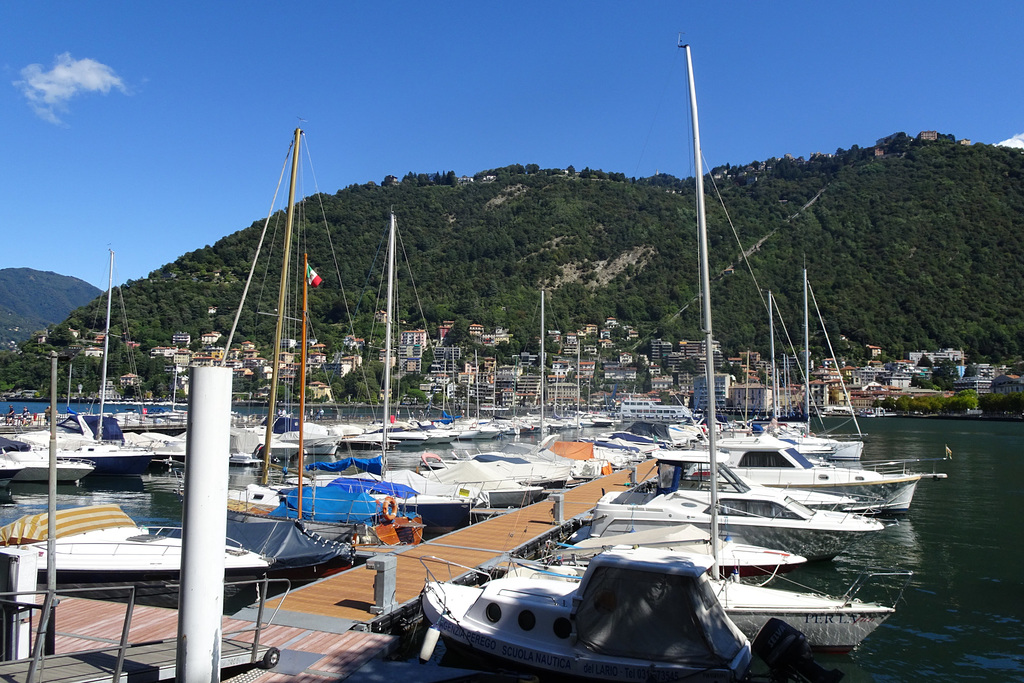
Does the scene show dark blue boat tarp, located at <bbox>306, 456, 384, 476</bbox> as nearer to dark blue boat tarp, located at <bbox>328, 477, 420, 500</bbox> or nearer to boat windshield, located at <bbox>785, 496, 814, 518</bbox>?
dark blue boat tarp, located at <bbox>328, 477, 420, 500</bbox>

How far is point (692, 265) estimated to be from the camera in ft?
550

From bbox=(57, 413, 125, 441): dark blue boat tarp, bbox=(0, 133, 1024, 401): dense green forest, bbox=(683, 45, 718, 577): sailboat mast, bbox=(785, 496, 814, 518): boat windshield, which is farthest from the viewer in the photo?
bbox=(0, 133, 1024, 401): dense green forest

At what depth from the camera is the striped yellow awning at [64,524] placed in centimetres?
→ 1174

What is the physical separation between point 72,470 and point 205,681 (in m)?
28.0

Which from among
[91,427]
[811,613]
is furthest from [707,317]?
[91,427]

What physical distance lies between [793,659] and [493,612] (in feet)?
11.5

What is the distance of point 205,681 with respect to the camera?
17.8 ft

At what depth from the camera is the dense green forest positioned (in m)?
133

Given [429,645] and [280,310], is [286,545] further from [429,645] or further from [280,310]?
[280,310]

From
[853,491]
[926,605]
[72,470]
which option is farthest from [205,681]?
[72,470]

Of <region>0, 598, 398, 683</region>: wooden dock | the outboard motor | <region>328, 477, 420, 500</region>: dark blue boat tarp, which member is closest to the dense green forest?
<region>328, 477, 420, 500</region>: dark blue boat tarp

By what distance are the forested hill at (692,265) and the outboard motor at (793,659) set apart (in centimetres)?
10945

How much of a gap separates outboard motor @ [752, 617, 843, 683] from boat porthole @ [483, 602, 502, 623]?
311cm

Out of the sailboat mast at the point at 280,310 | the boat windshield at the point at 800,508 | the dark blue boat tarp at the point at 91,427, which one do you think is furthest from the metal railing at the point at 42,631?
the dark blue boat tarp at the point at 91,427
